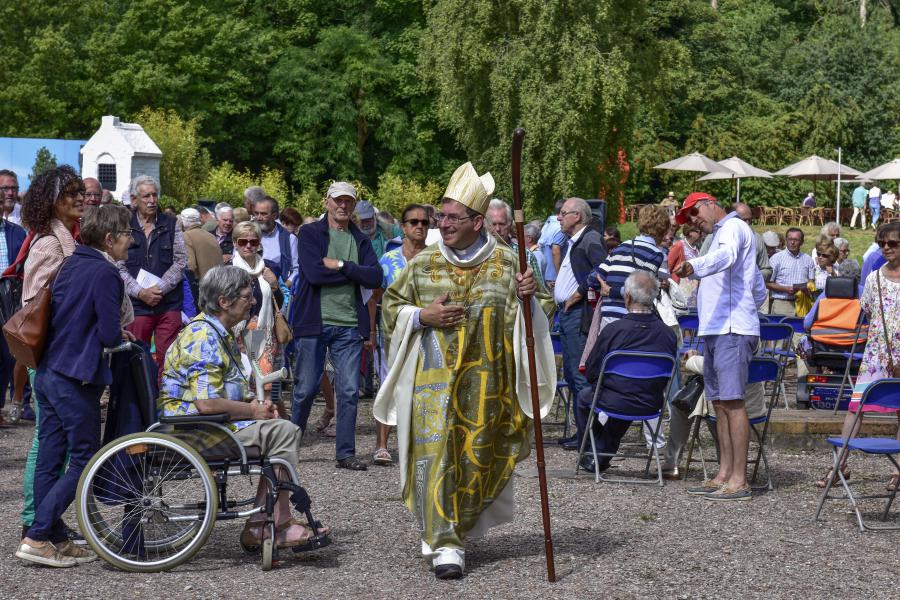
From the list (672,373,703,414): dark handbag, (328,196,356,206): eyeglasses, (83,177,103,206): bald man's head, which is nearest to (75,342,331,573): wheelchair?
(328,196,356,206): eyeglasses

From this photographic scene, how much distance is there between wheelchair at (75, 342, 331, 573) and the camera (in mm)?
6621

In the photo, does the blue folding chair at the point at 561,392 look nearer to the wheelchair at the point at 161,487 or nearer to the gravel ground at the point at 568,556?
the gravel ground at the point at 568,556

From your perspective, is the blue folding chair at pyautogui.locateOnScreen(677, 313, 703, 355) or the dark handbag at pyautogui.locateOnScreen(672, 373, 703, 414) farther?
the blue folding chair at pyautogui.locateOnScreen(677, 313, 703, 355)

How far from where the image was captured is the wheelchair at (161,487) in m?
6.62

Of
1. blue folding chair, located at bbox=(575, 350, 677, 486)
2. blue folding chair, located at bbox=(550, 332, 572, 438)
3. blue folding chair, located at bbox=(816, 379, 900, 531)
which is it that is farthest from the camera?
blue folding chair, located at bbox=(550, 332, 572, 438)

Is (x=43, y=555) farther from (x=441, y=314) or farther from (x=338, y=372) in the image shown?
(x=338, y=372)

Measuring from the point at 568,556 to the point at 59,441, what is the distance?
2.66 m

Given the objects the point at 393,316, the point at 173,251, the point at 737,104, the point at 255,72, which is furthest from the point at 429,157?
the point at 393,316

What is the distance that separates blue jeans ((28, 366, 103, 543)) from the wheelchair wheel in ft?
0.59

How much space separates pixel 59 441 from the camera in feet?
22.5

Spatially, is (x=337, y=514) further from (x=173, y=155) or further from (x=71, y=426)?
(x=173, y=155)

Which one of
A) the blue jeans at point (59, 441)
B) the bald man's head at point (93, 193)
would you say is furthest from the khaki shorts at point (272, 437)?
the bald man's head at point (93, 193)

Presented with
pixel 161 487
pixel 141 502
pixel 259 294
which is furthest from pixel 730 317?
pixel 141 502

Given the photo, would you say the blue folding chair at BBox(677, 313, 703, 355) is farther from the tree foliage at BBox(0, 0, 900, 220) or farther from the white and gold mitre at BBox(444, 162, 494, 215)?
the tree foliage at BBox(0, 0, 900, 220)
